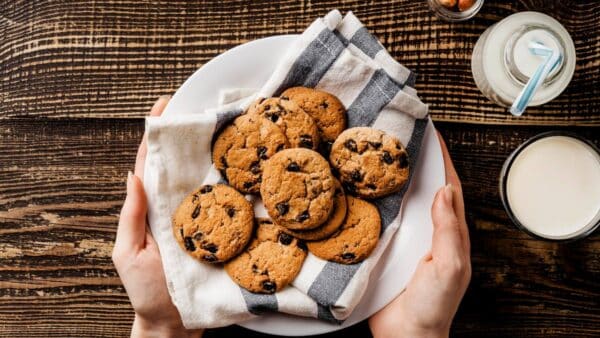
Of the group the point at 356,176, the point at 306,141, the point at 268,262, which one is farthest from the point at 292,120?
the point at 268,262

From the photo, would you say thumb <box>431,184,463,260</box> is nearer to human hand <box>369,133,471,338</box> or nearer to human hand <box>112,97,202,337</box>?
human hand <box>369,133,471,338</box>

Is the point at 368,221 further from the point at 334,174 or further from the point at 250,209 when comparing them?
the point at 250,209

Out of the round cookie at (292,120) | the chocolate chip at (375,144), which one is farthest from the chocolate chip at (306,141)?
the chocolate chip at (375,144)

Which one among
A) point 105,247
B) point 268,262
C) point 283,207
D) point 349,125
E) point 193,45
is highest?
point 193,45

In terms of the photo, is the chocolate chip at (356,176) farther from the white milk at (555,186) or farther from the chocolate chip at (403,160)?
the white milk at (555,186)

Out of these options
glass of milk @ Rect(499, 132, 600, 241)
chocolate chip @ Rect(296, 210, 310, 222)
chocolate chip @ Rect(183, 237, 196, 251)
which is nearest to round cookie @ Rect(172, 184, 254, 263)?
chocolate chip @ Rect(183, 237, 196, 251)

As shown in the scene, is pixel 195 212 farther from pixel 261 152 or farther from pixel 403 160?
pixel 403 160

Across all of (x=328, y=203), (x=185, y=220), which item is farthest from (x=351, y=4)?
(x=185, y=220)
